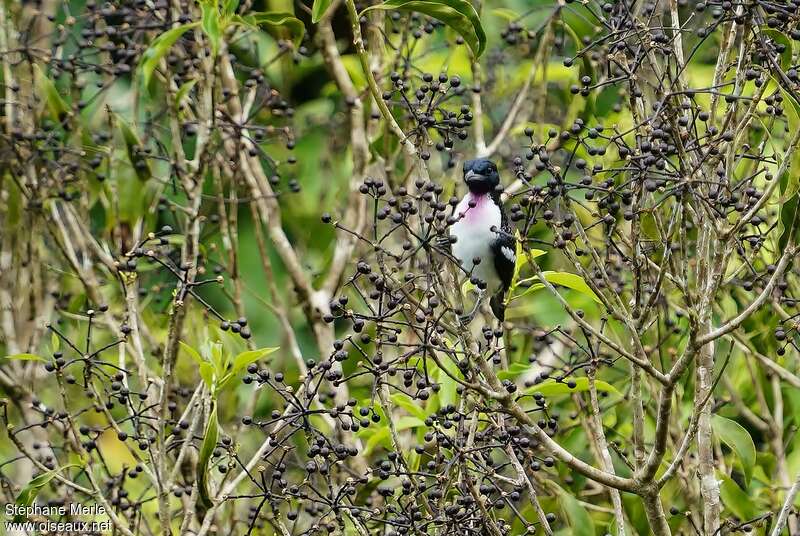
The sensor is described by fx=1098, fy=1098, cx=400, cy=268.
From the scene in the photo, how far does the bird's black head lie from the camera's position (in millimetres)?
3605

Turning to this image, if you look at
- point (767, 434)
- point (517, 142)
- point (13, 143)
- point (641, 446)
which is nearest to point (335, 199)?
point (517, 142)

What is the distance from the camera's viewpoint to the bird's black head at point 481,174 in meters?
3.61

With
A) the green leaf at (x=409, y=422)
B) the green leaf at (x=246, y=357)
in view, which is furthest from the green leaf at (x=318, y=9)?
the green leaf at (x=409, y=422)

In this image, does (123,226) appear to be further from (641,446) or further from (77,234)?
(641,446)

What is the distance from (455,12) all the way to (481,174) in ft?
3.18

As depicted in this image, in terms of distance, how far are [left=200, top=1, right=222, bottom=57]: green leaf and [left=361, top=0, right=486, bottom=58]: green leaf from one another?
2.43ft

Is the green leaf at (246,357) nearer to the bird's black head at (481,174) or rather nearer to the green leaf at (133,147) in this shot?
the bird's black head at (481,174)

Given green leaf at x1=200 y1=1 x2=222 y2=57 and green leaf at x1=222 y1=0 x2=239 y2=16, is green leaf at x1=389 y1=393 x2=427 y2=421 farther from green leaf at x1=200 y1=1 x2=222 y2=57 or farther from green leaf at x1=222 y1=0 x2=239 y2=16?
green leaf at x1=222 y1=0 x2=239 y2=16

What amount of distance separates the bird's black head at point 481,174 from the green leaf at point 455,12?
2.70 feet

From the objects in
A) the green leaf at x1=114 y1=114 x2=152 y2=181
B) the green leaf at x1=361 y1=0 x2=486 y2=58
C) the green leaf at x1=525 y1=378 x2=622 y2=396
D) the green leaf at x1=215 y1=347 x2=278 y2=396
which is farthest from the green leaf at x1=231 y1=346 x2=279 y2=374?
the green leaf at x1=114 y1=114 x2=152 y2=181

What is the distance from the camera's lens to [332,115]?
19.0 ft

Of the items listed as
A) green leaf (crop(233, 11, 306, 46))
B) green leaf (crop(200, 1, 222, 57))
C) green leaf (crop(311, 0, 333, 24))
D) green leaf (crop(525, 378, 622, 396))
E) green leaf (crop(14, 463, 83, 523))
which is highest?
green leaf (crop(233, 11, 306, 46))

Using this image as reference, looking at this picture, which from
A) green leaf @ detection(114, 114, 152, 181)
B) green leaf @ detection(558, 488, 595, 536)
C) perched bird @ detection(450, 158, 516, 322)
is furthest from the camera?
green leaf @ detection(114, 114, 152, 181)

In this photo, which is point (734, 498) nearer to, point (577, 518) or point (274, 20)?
point (577, 518)
